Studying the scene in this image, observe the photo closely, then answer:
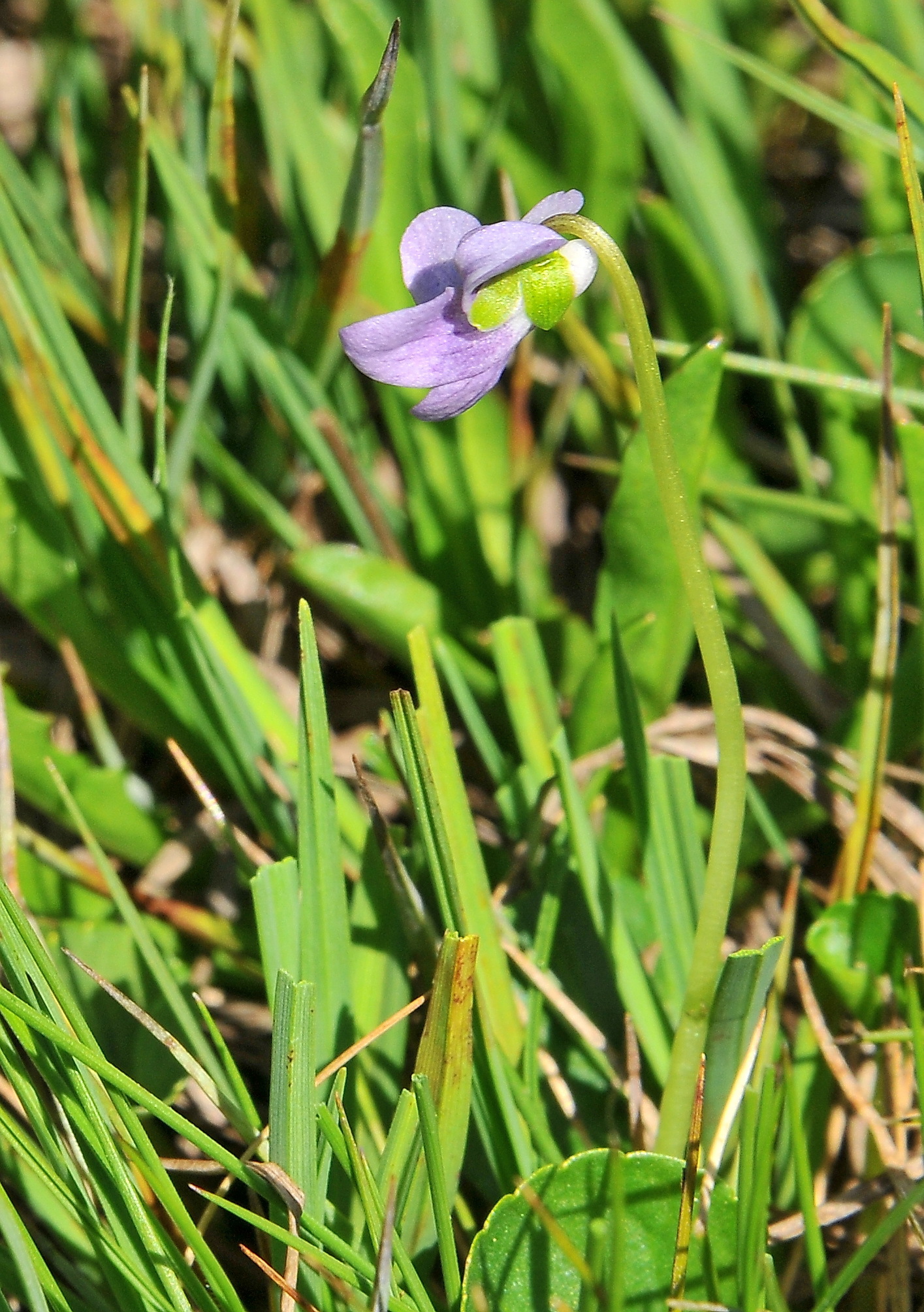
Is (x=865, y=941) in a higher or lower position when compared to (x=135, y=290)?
lower

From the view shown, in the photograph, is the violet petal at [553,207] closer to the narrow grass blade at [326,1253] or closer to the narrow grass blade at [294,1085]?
the narrow grass blade at [294,1085]

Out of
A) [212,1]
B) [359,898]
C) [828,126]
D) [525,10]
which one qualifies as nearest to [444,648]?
[359,898]

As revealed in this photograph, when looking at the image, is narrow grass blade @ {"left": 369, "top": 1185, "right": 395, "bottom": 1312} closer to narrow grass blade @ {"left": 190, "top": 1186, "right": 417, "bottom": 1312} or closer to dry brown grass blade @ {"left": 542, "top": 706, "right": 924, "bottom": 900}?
narrow grass blade @ {"left": 190, "top": 1186, "right": 417, "bottom": 1312}

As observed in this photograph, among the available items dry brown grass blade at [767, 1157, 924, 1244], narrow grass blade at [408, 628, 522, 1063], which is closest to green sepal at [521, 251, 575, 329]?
narrow grass blade at [408, 628, 522, 1063]

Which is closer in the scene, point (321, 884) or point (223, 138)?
point (321, 884)

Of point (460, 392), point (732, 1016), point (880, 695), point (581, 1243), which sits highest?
point (460, 392)

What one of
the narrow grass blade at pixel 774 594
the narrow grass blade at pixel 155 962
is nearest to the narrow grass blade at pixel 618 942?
the narrow grass blade at pixel 155 962

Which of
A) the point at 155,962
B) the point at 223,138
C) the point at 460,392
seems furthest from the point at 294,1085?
the point at 223,138

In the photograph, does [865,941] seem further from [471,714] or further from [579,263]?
[579,263]
